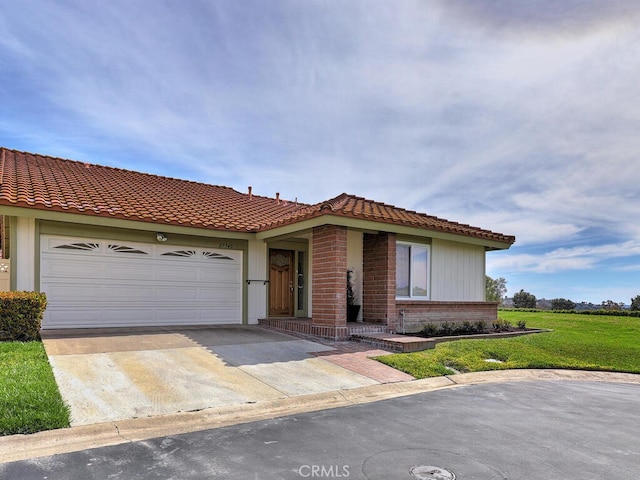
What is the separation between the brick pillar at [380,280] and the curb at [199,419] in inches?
150

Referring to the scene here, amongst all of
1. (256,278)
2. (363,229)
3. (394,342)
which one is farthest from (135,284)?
(394,342)

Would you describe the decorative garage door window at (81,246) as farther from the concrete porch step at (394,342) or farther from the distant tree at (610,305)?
the distant tree at (610,305)

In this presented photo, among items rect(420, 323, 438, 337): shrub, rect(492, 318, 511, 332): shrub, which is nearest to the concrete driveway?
rect(420, 323, 438, 337): shrub

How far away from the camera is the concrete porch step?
10.1 metres

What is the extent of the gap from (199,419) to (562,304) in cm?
2881

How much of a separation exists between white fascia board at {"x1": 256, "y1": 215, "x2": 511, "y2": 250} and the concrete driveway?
299 centimetres

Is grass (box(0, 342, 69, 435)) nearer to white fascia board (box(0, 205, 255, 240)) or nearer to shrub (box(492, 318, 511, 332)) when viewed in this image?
white fascia board (box(0, 205, 255, 240))

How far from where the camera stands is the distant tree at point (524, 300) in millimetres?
30828

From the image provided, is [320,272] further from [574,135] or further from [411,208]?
[574,135]

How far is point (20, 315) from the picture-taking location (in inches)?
356

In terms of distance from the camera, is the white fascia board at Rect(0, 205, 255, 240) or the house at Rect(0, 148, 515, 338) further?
the house at Rect(0, 148, 515, 338)

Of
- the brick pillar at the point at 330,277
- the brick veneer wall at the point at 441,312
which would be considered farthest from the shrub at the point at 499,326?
the brick pillar at the point at 330,277

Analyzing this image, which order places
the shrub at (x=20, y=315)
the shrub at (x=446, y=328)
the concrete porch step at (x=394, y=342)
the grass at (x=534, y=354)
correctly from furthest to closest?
the shrub at (x=446, y=328)
the concrete porch step at (x=394, y=342)
the grass at (x=534, y=354)
the shrub at (x=20, y=315)

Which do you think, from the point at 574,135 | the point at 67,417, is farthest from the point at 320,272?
the point at 574,135
